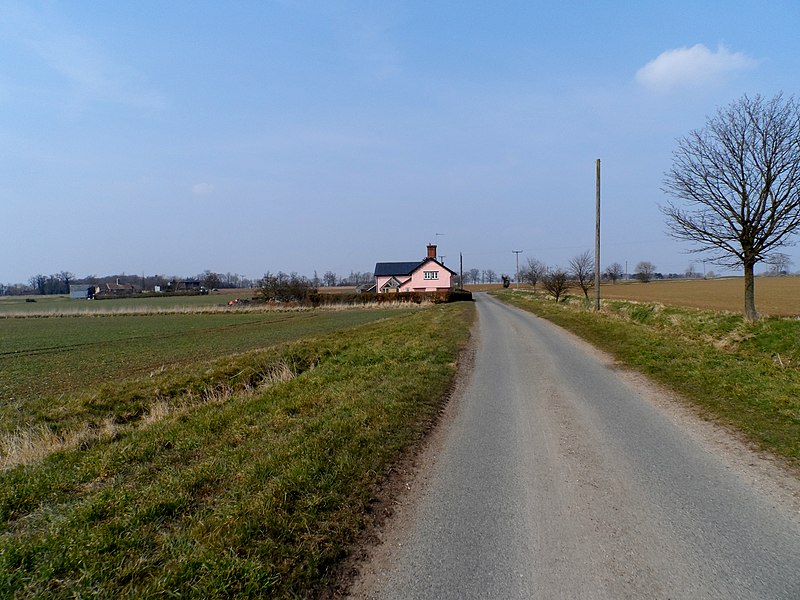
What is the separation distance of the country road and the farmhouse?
59.2m

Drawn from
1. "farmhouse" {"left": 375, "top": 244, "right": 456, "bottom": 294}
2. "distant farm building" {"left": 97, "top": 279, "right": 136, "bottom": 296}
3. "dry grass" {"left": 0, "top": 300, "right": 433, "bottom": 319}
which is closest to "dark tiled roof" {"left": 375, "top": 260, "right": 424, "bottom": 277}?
"farmhouse" {"left": 375, "top": 244, "right": 456, "bottom": 294}

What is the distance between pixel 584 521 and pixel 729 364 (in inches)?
335

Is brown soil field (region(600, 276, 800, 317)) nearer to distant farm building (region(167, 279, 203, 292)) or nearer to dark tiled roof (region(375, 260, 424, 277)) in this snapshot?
dark tiled roof (region(375, 260, 424, 277))

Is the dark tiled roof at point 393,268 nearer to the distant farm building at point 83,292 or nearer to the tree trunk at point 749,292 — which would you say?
the tree trunk at point 749,292

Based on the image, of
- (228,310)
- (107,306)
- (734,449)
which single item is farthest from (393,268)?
(734,449)

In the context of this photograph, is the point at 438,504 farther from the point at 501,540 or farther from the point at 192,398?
the point at 192,398

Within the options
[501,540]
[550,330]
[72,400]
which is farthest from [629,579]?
[550,330]

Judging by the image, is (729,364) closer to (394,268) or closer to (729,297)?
(729,297)

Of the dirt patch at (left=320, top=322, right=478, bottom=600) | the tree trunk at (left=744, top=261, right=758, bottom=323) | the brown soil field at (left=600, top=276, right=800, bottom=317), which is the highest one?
the tree trunk at (left=744, top=261, right=758, bottom=323)

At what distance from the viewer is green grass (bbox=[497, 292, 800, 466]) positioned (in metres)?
6.09

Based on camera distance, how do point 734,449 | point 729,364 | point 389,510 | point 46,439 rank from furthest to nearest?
point 729,364 < point 46,439 < point 734,449 < point 389,510

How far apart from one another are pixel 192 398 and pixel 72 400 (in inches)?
126

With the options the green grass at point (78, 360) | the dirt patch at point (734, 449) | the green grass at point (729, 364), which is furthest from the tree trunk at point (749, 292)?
the green grass at point (78, 360)

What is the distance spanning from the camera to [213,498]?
13.0ft
